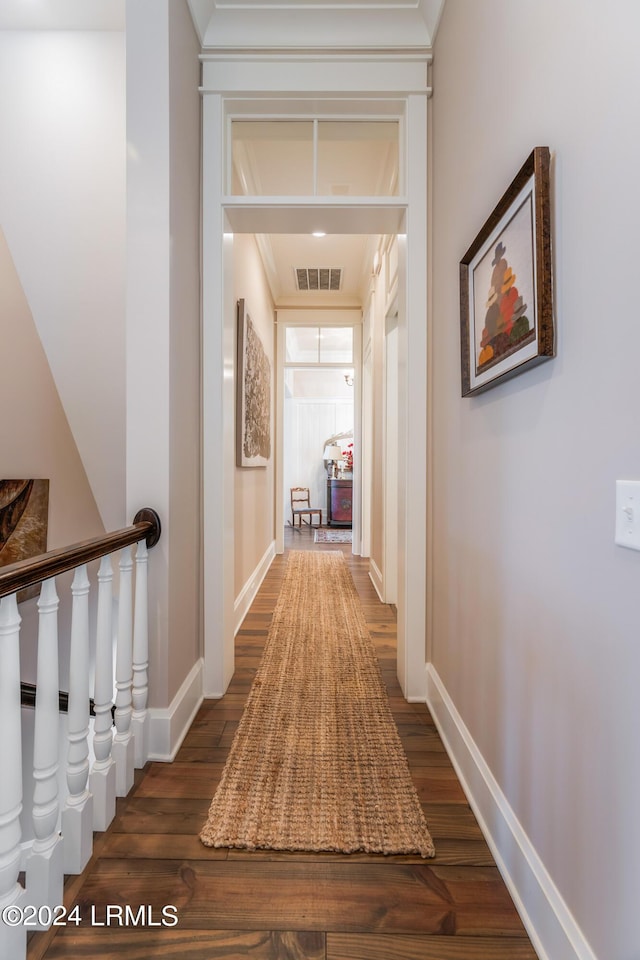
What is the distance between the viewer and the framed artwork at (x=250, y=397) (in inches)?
113

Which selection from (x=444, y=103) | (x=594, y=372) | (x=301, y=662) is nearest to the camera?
(x=594, y=372)

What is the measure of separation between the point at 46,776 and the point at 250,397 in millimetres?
2529

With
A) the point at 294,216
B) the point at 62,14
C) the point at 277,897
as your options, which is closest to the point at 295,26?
the point at 294,216

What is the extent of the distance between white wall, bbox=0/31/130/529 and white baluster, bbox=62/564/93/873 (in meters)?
1.63

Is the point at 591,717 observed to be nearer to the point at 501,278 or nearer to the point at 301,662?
the point at 501,278

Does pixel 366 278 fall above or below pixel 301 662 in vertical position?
above

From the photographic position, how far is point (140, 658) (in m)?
1.53

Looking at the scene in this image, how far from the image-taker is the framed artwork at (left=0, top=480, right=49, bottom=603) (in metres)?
2.81

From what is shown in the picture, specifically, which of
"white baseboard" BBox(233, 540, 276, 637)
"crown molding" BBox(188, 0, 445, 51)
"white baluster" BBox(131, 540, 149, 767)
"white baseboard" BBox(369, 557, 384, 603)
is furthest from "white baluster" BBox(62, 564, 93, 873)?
"white baseboard" BBox(369, 557, 384, 603)

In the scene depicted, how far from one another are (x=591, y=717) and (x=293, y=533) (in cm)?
621

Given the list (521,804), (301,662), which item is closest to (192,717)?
(301,662)

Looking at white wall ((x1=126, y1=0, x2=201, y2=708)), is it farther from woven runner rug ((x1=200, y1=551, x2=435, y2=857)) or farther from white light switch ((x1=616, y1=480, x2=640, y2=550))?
white light switch ((x1=616, y1=480, x2=640, y2=550))

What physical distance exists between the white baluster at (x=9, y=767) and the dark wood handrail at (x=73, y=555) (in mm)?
47

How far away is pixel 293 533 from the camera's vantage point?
6945 mm
